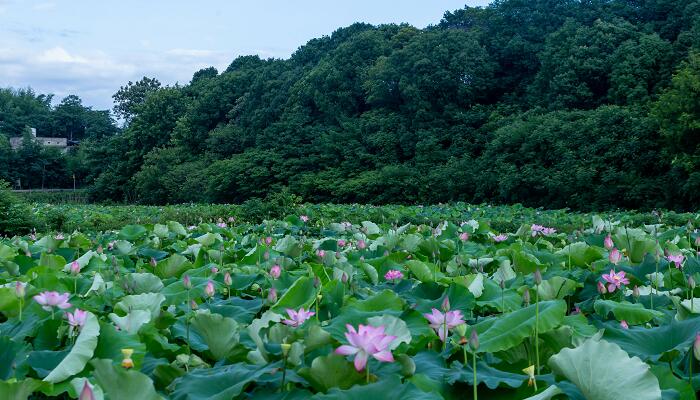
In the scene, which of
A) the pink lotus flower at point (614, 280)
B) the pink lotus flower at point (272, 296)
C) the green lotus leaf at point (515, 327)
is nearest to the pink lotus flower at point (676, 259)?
the pink lotus flower at point (614, 280)

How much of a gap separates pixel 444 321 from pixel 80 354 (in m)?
0.62

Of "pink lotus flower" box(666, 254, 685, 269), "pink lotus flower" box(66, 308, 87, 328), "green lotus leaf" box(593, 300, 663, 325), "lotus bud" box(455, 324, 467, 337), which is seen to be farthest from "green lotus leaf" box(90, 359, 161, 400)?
"pink lotus flower" box(666, 254, 685, 269)

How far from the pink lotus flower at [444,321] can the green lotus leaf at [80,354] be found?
581 mm

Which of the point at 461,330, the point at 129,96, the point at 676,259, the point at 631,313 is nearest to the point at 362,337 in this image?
the point at 461,330

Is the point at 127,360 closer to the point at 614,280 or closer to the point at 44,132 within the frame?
the point at 614,280

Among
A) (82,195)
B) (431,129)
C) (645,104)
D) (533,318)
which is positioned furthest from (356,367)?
(82,195)

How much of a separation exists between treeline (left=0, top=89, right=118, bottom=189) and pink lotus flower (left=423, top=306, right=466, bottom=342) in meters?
38.4

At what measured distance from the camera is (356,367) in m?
0.94

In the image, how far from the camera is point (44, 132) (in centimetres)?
6456

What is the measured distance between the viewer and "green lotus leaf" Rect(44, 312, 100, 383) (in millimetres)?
1060

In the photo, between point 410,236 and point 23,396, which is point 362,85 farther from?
point 23,396

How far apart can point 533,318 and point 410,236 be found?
157 centimetres

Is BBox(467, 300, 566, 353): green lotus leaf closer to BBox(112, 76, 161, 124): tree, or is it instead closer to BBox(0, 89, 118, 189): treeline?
BBox(0, 89, 118, 189): treeline

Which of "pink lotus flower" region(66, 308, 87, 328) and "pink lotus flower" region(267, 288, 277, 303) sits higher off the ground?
"pink lotus flower" region(66, 308, 87, 328)
